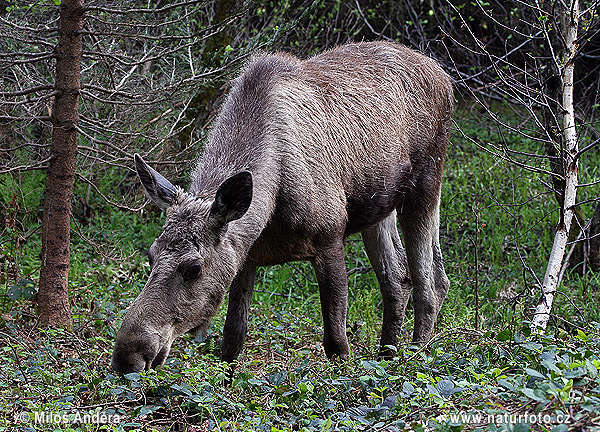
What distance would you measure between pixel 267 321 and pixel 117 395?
353cm

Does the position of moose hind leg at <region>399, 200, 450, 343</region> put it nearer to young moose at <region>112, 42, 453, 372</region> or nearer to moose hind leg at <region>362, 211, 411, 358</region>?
young moose at <region>112, 42, 453, 372</region>

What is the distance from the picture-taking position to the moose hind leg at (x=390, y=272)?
652 cm

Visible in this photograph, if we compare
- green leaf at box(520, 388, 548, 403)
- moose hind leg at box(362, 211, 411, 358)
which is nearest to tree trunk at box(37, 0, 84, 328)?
moose hind leg at box(362, 211, 411, 358)

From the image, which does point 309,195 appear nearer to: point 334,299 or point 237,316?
point 334,299

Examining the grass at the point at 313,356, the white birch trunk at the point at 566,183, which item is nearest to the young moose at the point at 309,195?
the grass at the point at 313,356

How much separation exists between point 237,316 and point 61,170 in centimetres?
192

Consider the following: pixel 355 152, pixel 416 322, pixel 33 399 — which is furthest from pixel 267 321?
pixel 33 399

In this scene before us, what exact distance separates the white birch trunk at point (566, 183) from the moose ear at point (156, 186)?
2.88 metres

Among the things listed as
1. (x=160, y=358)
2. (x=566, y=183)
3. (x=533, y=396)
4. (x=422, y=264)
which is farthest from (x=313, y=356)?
(x=533, y=396)

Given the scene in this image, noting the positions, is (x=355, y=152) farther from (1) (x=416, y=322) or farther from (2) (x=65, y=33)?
(2) (x=65, y=33)

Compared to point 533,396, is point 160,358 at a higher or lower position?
lower

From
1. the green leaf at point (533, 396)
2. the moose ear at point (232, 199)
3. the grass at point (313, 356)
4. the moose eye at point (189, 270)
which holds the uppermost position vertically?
the moose ear at point (232, 199)

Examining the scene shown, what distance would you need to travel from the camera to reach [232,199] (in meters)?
4.60

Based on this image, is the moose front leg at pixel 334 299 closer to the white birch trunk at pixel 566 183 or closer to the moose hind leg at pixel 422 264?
the moose hind leg at pixel 422 264
